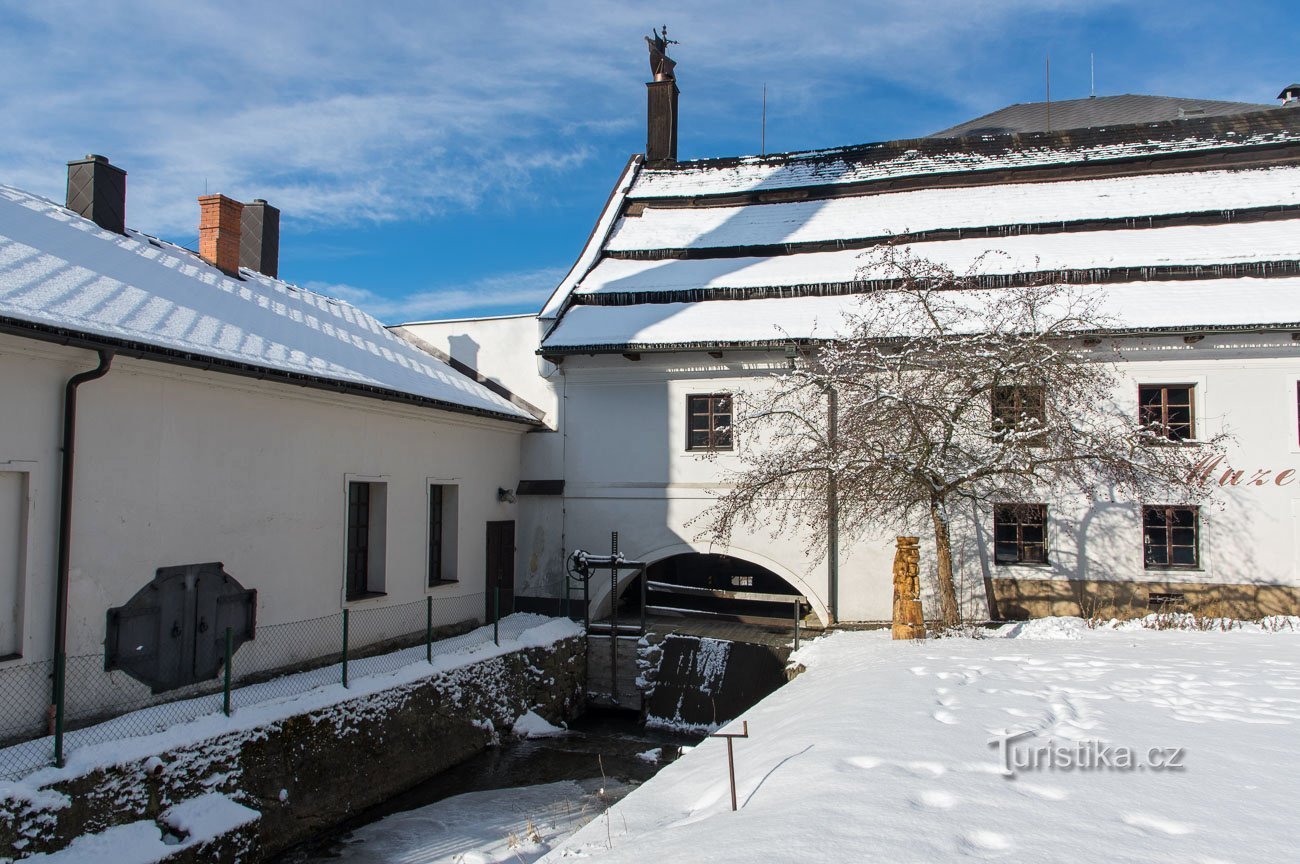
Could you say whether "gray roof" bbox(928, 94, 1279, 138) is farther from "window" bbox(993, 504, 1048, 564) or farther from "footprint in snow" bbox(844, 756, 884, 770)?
"footprint in snow" bbox(844, 756, 884, 770)

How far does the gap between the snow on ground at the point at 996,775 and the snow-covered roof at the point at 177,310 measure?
6655 millimetres

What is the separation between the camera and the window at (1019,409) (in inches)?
479

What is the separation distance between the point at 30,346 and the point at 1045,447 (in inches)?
471

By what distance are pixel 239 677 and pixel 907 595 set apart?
28.0 ft

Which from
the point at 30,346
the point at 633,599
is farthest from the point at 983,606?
the point at 30,346

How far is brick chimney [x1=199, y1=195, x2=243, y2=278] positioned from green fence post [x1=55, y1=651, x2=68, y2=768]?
7.70 meters

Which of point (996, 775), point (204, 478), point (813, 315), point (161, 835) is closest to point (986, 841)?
point (996, 775)

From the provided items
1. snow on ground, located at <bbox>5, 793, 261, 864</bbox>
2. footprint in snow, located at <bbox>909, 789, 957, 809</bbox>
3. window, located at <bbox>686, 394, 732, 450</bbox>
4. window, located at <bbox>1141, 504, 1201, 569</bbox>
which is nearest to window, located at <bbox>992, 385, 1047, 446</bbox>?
window, located at <bbox>1141, 504, 1201, 569</bbox>

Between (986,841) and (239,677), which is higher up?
(986,841)

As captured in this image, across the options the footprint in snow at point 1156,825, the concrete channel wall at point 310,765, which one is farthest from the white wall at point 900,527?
the footprint in snow at point 1156,825

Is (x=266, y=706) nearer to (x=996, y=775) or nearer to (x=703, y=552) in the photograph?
(x=996, y=775)

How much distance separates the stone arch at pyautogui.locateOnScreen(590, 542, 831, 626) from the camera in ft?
50.8

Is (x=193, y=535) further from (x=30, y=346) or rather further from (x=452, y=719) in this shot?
(x=452, y=719)

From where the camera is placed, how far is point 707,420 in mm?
16297
